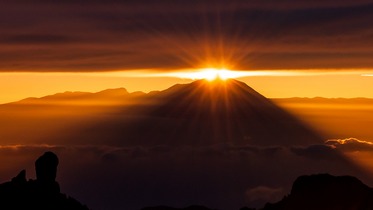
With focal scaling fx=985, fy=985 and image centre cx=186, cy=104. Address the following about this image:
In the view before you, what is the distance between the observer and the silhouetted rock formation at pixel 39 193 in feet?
552

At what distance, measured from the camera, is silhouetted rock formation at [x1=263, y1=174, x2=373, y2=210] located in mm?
167500

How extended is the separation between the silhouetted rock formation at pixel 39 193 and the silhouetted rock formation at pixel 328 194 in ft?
130

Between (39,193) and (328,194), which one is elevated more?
(39,193)

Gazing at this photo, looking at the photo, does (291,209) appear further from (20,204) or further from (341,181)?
(20,204)

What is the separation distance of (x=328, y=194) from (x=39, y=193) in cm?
5119

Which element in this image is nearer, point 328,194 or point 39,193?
point 39,193

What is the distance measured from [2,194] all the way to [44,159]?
1145cm

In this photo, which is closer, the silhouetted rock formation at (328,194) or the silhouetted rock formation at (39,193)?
the silhouetted rock formation at (328,194)

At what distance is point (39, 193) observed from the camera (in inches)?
6757

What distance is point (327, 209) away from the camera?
174 metres

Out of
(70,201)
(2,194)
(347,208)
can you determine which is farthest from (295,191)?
(2,194)

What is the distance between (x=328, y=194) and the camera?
6934 inches

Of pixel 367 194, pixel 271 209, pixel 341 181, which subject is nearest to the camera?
pixel 367 194

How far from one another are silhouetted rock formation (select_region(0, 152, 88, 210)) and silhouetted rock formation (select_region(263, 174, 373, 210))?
3960 centimetres
